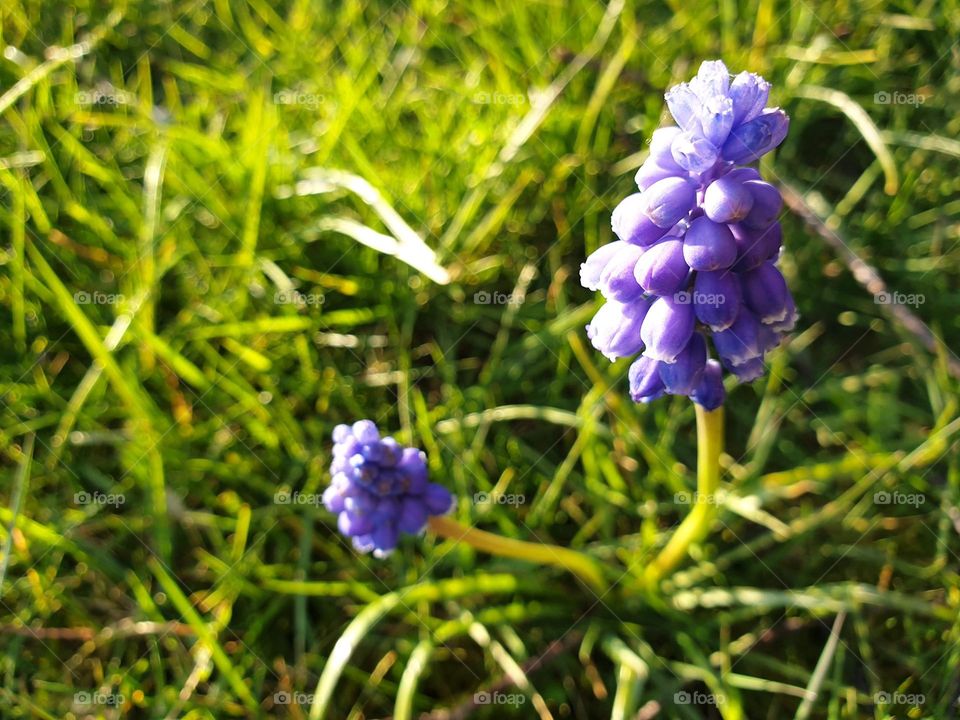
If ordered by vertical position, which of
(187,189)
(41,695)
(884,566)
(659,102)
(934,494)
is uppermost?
(659,102)

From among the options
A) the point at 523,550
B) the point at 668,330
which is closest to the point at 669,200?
the point at 668,330

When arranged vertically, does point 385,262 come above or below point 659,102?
below

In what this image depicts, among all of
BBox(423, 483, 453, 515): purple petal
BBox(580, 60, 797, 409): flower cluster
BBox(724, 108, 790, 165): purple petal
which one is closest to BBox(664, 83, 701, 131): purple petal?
BBox(580, 60, 797, 409): flower cluster

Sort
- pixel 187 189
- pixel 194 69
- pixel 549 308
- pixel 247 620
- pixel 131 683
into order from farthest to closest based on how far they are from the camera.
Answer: pixel 194 69 → pixel 187 189 → pixel 549 308 → pixel 247 620 → pixel 131 683

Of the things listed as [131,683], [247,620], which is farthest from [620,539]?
[131,683]

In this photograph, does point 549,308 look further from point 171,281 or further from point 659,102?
point 171,281

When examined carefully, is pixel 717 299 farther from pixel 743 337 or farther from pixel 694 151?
pixel 694 151
